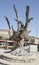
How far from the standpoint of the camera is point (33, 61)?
1288 centimetres

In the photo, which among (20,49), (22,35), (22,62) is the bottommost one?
(22,62)

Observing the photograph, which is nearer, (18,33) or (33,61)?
(33,61)

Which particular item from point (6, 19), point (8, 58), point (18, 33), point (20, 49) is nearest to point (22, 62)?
point (8, 58)

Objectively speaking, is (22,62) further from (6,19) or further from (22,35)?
(6,19)

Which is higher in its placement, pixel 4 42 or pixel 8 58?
pixel 4 42

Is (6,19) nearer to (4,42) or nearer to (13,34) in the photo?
(13,34)

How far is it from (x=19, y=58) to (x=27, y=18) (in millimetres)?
3893

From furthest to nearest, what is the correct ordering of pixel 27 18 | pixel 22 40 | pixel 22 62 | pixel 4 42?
pixel 4 42 < pixel 22 40 < pixel 27 18 < pixel 22 62

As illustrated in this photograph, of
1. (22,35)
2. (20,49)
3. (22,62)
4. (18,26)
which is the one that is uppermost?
(18,26)

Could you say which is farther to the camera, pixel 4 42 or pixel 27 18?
pixel 4 42

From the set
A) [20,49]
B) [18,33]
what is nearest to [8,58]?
[20,49]

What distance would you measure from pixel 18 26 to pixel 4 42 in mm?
25524

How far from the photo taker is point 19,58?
12586 millimetres

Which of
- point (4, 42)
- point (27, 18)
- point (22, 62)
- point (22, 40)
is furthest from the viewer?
point (4, 42)
